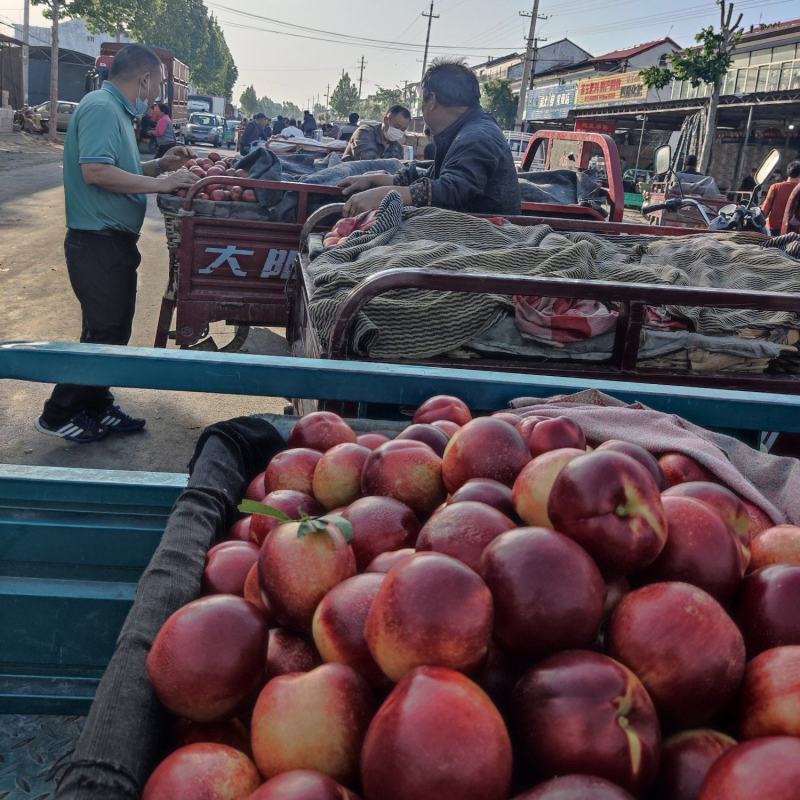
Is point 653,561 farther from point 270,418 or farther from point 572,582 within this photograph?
point 270,418

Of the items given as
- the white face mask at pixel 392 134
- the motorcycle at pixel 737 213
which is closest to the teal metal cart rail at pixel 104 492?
the motorcycle at pixel 737 213

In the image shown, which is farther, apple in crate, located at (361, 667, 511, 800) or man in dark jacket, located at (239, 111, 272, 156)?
man in dark jacket, located at (239, 111, 272, 156)

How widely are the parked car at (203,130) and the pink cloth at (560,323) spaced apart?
44.9m

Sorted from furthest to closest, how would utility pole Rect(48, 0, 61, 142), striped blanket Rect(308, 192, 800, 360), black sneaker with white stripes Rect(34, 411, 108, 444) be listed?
1. utility pole Rect(48, 0, 61, 142)
2. black sneaker with white stripes Rect(34, 411, 108, 444)
3. striped blanket Rect(308, 192, 800, 360)

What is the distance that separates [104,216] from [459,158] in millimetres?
2331

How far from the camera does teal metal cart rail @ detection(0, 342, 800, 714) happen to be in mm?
1752

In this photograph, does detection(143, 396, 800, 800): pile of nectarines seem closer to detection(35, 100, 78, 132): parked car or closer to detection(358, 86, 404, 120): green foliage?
detection(35, 100, 78, 132): parked car

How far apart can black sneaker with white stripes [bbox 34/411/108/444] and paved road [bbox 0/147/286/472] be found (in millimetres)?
49

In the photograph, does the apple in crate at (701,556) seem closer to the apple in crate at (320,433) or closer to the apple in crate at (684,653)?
the apple in crate at (684,653)

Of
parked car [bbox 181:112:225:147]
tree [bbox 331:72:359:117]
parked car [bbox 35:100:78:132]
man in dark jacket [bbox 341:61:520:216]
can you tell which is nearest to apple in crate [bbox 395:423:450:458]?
man in dark jacket [bbox 341:61:520:216]

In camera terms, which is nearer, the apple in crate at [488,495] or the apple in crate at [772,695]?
the apple in crate at [772,695]

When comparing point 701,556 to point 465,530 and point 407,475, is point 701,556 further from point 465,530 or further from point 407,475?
point 407,475

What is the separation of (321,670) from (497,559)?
31 centimetres

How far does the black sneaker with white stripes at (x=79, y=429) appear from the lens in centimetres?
512
